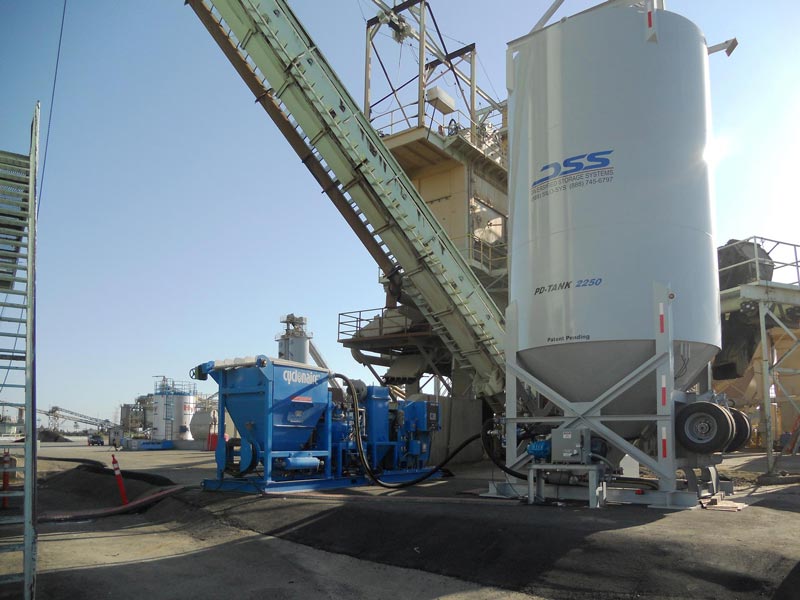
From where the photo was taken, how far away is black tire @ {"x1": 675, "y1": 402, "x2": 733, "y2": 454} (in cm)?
766

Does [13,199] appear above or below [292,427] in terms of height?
above

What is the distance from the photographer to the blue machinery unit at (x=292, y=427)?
→ 423 inches

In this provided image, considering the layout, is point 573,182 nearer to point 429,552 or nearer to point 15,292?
point 429,552

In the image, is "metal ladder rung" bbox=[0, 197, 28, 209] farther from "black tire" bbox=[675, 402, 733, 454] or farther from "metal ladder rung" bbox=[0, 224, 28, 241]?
"black tire" bbox=[675, 402, 733, 454]

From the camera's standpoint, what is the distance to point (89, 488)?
1418 centimetres

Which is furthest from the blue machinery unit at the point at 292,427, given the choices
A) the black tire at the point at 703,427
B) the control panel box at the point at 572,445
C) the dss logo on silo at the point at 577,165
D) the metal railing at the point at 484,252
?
the metal railing at the point at 484,252

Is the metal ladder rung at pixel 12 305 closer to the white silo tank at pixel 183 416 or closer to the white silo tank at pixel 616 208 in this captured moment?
the white silo tank at pixel 616 208

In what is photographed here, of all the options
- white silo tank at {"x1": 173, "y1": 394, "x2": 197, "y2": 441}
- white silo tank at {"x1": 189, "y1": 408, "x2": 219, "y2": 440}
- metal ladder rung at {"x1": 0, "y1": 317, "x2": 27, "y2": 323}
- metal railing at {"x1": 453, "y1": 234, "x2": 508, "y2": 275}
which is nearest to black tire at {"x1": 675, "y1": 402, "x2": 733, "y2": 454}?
metal ladder rung at {"x1": 0, "y1": 317, "x2": 27, "y2": 323}

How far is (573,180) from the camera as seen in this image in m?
8.75

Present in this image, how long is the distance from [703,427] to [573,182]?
3589 millimetres

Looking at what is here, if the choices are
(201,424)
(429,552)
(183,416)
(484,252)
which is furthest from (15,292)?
(183,416)

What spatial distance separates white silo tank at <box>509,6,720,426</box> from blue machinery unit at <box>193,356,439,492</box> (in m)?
4.13

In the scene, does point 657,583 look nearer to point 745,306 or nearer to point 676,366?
point 676,366

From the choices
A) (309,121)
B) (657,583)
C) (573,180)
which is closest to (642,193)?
(573,180)
